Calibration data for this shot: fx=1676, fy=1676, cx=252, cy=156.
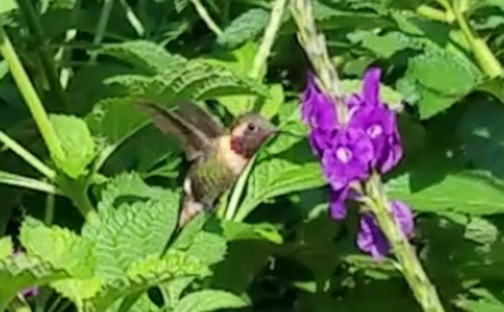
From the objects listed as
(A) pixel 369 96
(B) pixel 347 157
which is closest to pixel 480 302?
(A) pixel 369 96

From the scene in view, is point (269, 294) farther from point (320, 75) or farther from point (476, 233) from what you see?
point (320, 75)

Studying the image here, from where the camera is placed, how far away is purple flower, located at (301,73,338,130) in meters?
1.74

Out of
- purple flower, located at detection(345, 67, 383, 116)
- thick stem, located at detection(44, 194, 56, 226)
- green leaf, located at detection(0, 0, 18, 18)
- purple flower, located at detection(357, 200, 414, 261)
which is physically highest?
purple flower, located at detection(345, 67, 383, 116)

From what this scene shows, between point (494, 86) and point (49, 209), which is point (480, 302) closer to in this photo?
point (494, 86)

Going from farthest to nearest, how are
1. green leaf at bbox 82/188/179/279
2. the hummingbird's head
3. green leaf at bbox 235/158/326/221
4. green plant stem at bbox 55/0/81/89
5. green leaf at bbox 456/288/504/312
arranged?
green plant stem at bbox 55/0/81/89 → green leaf at bbox 456/288/504/312 → green leaf at bbox 235/158/326/221 → the hummingbird's head → green leaf at bbox 82/188/179/279

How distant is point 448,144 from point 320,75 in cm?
78

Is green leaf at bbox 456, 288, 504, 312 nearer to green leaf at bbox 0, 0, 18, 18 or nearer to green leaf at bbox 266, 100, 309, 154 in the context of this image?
green leaf at bbox 266, 100, 309, 154

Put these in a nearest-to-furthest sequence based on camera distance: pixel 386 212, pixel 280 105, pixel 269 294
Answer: pixel 386 212 < pixel 280 105 < pixel 269 294

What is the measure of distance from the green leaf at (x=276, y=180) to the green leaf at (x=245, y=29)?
0.18 metres

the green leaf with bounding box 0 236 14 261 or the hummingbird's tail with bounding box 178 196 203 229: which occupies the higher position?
the green leaf with bounding box 0 236 14 261

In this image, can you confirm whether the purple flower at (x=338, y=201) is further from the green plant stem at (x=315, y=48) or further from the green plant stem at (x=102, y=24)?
the green plant stem at (x=102, y=24)

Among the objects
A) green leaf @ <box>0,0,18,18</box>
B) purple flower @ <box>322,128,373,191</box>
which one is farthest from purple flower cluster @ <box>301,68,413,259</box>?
green leaf @ <box>0,0,18,18</box>

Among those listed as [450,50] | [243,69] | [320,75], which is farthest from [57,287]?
[450,50]

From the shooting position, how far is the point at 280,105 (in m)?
2.27
